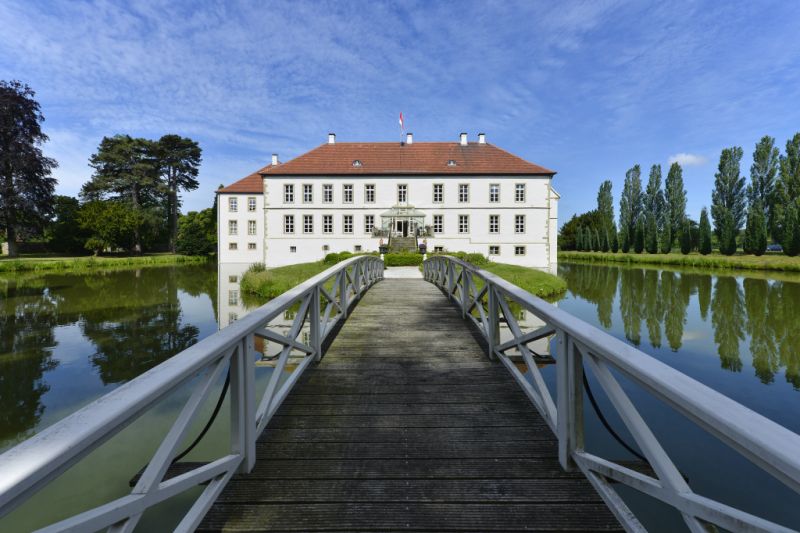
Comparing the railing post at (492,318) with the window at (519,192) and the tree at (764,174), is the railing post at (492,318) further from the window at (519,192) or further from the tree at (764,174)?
the tree at (764,174)

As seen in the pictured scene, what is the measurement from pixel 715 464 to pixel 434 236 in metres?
28.5

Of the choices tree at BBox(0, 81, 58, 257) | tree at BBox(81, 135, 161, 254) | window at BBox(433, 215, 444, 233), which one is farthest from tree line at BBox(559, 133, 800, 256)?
tree at BBox(0, 81, 58, 257)

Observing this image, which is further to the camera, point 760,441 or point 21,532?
point 21,532

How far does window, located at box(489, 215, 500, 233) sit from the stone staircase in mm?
7196

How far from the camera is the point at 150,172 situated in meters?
45.0

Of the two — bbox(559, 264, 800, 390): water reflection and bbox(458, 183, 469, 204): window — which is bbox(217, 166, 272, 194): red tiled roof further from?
bbox(559, 264, 800, 390): water reflection

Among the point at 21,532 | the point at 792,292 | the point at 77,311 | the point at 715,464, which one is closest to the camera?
the point at 21,532

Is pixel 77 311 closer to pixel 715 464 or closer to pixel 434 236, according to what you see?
pixel 715 464

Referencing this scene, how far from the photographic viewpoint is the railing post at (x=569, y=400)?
236 cm

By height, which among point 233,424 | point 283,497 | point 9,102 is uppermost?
point 9,102

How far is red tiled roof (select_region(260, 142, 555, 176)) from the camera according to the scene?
32531 millimetres

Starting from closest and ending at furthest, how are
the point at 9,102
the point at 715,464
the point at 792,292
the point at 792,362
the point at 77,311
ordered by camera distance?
the point at 715,464 → the point at 792,362 → the point at 77,311 → the point at 792,292 → the point at 9,102

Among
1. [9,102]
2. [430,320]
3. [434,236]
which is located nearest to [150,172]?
[9,102]

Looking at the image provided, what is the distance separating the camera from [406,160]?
33.9 metres
